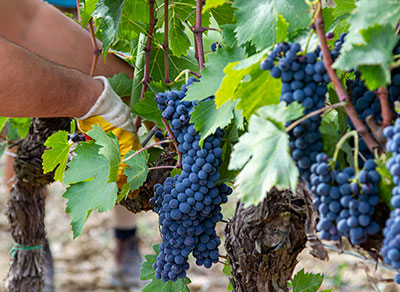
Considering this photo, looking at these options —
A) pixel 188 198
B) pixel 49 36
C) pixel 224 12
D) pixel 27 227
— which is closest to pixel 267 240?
pixel 188 198

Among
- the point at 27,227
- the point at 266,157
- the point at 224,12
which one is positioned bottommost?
the point at 27,227

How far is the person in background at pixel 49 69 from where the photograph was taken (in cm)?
113

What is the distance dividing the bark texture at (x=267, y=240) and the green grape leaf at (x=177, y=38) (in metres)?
0.46

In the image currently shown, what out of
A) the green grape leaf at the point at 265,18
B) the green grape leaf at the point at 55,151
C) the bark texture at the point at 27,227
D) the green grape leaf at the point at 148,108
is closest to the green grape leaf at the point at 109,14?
the green grape leaf at the point at 148,108

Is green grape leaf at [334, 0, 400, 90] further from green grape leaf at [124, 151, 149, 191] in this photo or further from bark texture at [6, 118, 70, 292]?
bark texture at [6, 118, 70, 292]

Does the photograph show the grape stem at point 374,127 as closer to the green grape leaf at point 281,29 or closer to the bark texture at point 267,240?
the green grape leaf at point 281,29

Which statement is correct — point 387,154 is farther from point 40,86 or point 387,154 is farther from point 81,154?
point 40,86

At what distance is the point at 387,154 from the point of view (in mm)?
552

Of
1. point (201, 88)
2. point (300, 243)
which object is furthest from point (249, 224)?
point (201, 88)

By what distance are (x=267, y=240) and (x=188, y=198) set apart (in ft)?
0.55

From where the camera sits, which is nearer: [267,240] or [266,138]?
[266,138]

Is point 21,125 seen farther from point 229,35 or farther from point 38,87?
point 229,35

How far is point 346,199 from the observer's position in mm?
534

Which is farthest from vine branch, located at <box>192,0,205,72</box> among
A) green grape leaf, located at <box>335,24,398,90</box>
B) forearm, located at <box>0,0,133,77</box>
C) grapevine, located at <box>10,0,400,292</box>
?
forearm, located at <box>0,0,133,77</box>
